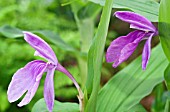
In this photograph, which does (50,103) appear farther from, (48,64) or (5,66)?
(5,66)

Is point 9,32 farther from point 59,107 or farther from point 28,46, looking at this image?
point 28,46

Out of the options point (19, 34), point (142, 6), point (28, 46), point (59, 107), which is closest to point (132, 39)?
point (142, 6)

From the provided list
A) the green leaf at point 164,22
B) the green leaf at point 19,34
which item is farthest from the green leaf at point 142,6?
the green leaf at point 19,34

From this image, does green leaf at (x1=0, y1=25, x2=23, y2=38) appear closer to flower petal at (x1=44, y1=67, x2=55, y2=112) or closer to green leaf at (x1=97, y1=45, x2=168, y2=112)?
green leaf at (x1=97, y1=45, x2=168, y2=112)

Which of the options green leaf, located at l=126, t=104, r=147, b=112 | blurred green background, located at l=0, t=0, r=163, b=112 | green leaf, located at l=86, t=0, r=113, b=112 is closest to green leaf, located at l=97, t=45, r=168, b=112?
green leaf, located at l=126, t=104, r=147, b=112

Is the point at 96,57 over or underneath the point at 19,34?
over

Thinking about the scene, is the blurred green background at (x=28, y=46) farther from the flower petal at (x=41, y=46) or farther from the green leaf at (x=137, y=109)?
the flower petal at (x=41, y=46)
